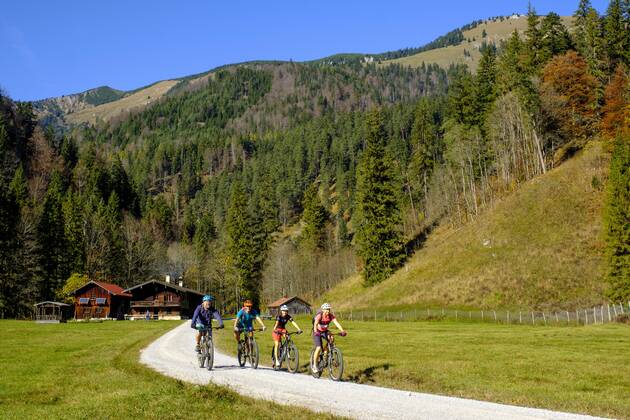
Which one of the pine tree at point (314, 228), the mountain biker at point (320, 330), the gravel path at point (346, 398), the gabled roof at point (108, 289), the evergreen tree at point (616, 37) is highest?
the evergreen tree at point (616, 37)

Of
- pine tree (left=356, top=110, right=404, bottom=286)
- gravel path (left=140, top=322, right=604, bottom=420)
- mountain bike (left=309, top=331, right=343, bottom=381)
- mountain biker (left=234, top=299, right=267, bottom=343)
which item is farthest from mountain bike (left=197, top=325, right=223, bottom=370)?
pine tree (left=356, top=110, right=404, bottom=286)

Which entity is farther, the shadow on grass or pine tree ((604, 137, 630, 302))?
pine tree ((604, 137, 630, 302))

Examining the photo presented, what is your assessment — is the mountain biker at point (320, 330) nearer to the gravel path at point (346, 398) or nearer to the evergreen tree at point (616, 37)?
the gravel path at point (346, 398)

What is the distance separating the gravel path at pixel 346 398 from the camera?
445 inches

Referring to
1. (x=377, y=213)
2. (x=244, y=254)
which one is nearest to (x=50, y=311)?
(x=244, y=254)

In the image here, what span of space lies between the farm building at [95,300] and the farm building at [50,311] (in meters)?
8.39

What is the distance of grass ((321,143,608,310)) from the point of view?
60625 millimetres

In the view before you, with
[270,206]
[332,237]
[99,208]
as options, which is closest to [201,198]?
[270,206]

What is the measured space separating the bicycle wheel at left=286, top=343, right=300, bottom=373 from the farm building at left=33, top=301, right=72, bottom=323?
60.8 metres

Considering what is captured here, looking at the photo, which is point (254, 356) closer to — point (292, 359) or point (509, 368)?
point (292, 359)

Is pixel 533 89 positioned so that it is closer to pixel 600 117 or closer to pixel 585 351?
pixel 600 117

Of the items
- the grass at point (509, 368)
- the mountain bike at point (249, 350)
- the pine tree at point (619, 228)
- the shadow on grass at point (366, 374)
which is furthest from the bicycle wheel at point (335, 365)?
the pine tree at point (619, 228)

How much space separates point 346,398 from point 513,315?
147ft

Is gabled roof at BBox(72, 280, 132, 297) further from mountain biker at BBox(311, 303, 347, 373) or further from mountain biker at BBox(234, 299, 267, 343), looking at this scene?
mountain biker at BBox(311, 303, 347, 373)
